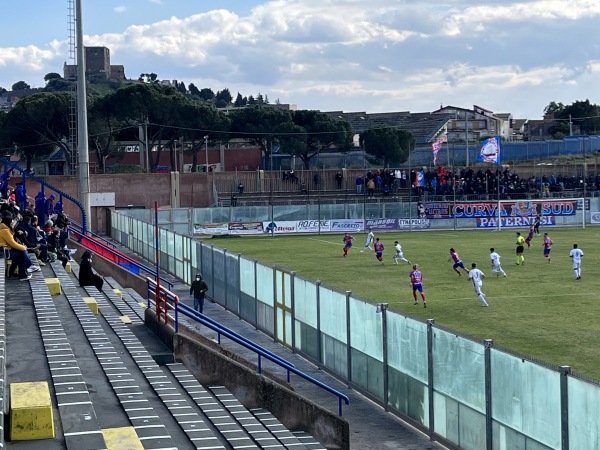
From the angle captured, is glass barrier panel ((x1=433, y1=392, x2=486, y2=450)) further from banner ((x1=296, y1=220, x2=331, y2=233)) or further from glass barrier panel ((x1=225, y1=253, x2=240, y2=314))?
banner ((x1=296, y1=220, x2=331, y2=233))

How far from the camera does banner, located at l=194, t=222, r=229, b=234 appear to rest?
68000mm

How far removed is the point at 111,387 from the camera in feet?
49.5

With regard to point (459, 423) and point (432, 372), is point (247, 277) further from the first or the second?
point (459, 423)

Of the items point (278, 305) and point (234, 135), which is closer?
point (278, 305)

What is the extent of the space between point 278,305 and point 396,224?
1840 inches

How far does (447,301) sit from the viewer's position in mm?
34156

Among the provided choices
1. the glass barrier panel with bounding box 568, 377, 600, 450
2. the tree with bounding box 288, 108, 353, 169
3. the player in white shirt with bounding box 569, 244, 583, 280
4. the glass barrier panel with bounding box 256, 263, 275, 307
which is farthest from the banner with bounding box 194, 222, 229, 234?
the glass barrier panel with bounding box 568, 377, 600, 450

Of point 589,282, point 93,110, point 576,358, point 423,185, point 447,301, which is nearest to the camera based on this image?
point 576,358

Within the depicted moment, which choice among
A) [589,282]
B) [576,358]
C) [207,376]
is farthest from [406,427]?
[589,282]

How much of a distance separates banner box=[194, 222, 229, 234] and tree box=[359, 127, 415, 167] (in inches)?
1475

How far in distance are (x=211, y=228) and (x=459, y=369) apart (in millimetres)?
53036

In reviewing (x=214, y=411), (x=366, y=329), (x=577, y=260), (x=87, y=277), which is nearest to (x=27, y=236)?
(x=87, y=277)

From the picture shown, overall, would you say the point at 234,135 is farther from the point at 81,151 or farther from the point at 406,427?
the point at 406,427

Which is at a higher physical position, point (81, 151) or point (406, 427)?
point (81, 151)
